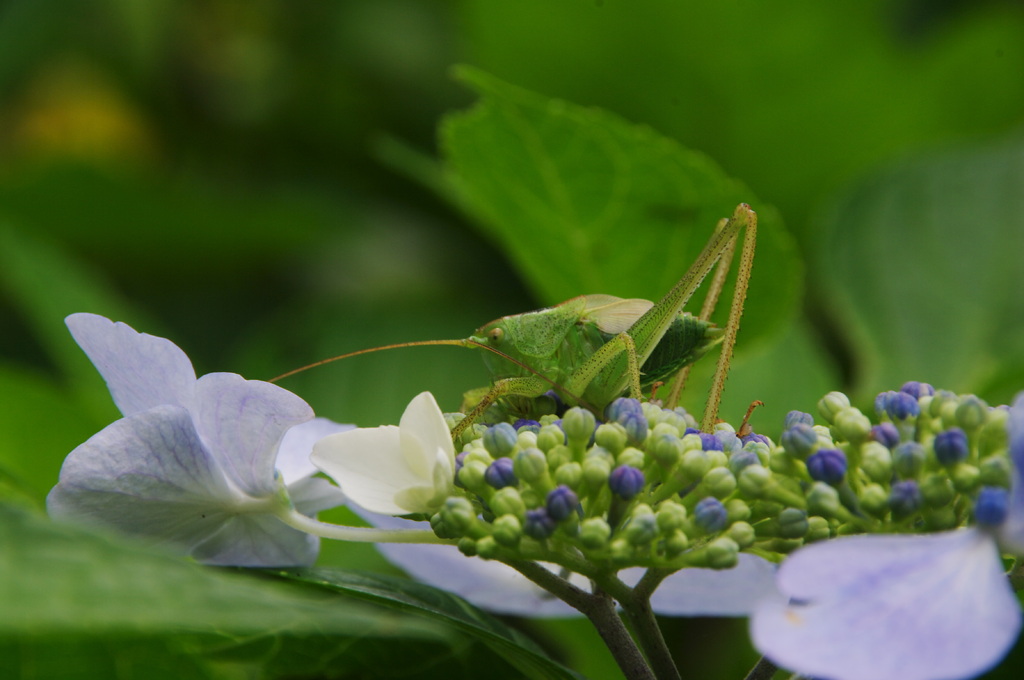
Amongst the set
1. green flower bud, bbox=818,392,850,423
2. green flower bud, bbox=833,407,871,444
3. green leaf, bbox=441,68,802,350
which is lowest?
green flower bud, bbox=833,407,871,444

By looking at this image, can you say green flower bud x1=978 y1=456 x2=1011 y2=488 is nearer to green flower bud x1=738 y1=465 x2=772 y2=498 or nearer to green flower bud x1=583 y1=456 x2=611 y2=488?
green flower bud x1=738 y1=465 x2=772 y2=498

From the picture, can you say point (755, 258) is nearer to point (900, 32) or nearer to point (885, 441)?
point (885, 441)

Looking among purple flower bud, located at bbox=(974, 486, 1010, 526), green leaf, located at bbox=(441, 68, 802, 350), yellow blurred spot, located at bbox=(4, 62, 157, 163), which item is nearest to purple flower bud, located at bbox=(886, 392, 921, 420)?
purple flower bud, located at bbox=(974, 486, 1010, 526)

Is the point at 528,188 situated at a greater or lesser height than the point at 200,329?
lesser

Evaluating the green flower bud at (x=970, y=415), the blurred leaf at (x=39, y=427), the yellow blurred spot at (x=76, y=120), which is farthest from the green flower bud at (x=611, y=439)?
the yellow blurred spot at (x=76, y=120)

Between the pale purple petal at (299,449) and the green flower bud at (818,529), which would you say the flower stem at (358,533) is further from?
the green flower bud at (818,529)

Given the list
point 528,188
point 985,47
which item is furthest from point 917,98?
point 528,188
